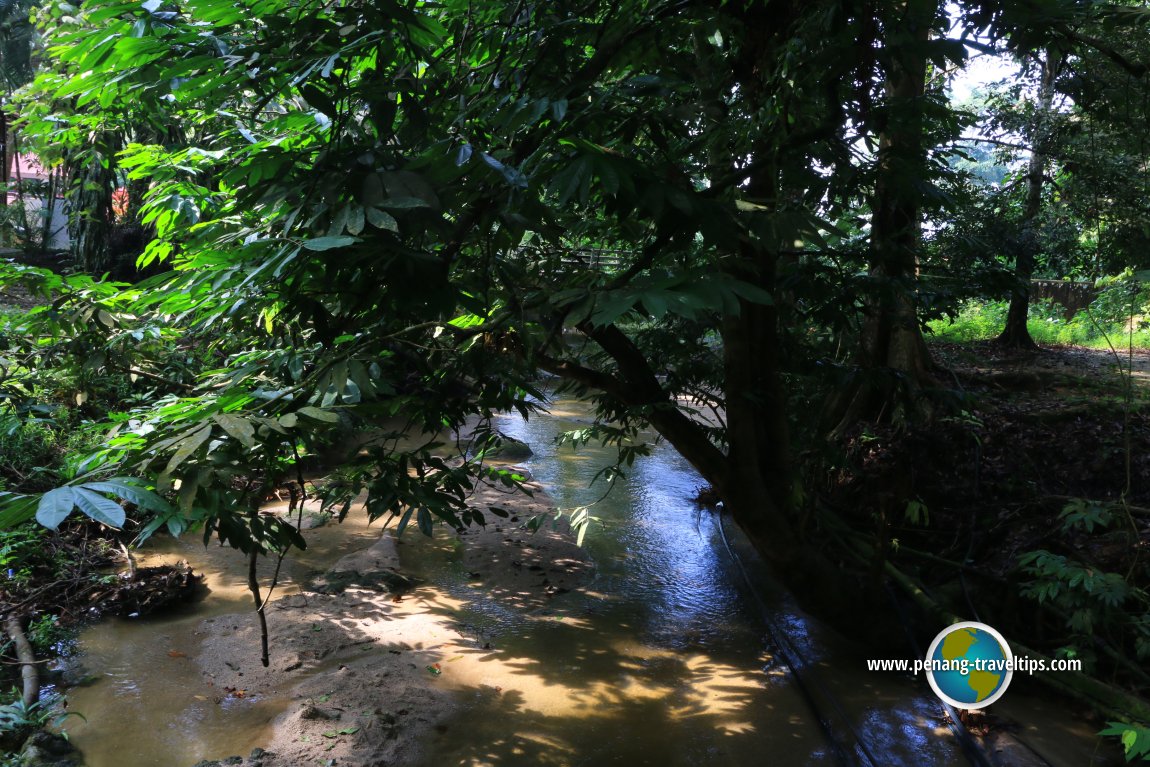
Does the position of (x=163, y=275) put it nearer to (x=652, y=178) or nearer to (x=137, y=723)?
(x=652, y=178)

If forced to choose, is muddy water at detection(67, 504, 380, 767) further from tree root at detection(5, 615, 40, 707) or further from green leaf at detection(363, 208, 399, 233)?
green leaf at detection(363, 208, 399, 233)

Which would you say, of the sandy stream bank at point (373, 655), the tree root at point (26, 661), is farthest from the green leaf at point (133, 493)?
the tree root at point (26, 661)

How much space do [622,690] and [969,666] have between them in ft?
5.74

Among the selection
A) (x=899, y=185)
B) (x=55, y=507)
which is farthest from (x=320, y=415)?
(x=899, y=185)

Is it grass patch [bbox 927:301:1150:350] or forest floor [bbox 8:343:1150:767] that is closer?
forest floor [bbox 8:343:1150:767]

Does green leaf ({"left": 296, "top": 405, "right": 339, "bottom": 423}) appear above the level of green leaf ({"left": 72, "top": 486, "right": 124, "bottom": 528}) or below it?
above

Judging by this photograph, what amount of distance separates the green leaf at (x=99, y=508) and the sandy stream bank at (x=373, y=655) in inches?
97.3

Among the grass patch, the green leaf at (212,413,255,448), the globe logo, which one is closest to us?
the green leaf at (212,413,255,448)

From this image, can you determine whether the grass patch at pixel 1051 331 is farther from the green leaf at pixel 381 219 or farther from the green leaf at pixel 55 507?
the green leaf at pixel 55 507

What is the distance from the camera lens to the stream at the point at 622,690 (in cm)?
354

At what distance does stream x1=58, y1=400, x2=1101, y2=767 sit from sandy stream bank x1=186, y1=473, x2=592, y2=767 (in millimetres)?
87

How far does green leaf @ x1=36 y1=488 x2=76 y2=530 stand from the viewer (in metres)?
1.18

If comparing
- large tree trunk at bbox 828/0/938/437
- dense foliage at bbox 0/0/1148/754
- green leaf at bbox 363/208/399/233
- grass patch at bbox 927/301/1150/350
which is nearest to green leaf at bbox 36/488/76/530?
dense foliage at bbox 0/0/1148/754

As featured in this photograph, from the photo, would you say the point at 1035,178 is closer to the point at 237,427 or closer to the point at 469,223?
the point at 469,223
